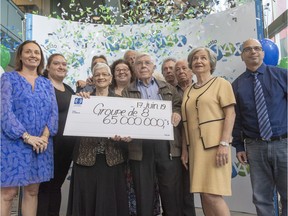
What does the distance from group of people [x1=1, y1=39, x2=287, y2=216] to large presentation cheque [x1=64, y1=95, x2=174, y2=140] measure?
3.4 inches

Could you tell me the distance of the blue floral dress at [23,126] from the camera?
2266 mm

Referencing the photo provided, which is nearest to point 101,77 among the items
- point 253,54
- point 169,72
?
point 169,72

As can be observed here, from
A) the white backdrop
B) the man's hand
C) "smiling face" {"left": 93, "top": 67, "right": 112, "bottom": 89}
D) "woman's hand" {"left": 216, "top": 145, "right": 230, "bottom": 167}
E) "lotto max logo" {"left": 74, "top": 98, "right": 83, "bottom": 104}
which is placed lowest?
"woman's hand" {"left": 216, "top": 145, "right": 230, "bottom": 167}

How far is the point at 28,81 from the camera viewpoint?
2473mm

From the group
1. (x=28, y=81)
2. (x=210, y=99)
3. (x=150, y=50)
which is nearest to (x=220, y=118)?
(x=210, y=99)

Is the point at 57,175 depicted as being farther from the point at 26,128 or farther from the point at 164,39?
the point at 164,39

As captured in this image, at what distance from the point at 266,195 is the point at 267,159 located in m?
0.33

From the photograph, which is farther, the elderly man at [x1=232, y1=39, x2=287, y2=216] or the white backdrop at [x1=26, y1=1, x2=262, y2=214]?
the white backdrop at [x1=26, y1=1, x2=262, y2=214]

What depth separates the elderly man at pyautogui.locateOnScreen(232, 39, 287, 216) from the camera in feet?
7.73

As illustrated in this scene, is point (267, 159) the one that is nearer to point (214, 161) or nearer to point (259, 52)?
point (214, 161)

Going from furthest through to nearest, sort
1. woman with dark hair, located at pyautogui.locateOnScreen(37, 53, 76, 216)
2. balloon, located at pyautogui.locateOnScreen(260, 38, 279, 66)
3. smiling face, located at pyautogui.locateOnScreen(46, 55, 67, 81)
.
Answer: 1. balloon, located at pyautogui.locateOnScreen(260, 38, 279, 66)
2. smiling face, located at pyautogui.locateOnScreen(46, 55, 67, 81)
3. woman with dark hair, located at pyautogui.locateOnScreen(37, 53, 76, 216)

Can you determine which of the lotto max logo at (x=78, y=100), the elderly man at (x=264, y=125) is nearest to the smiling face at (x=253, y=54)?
the elderly man at (x=264, y=125)

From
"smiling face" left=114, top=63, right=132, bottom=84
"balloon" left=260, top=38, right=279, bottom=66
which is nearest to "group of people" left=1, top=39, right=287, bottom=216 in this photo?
"smiling face" left=114, top=63, right=132, bottom=84

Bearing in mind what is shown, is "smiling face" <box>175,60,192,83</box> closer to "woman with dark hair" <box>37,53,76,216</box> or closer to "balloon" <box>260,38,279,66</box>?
"balloon" <box>260,38,279,66</box>
